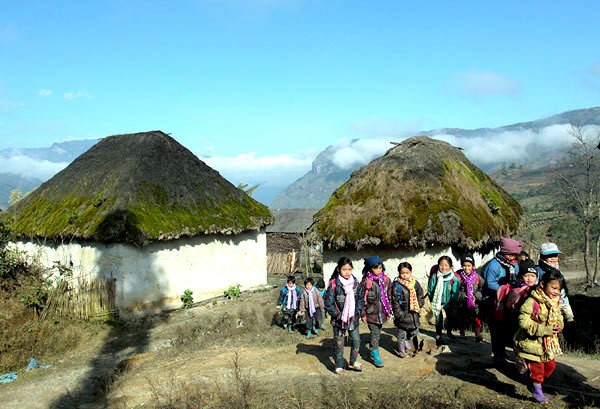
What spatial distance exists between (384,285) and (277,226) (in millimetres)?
21322

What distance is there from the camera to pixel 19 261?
12344 millimetres

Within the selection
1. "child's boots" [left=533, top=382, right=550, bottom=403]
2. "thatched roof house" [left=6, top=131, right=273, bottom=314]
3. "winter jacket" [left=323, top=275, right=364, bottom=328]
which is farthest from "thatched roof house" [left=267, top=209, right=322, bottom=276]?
"child's boots" [left=533, top=382, right=550, bottom=403]

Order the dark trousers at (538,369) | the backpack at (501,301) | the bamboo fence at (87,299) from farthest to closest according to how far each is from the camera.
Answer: the bamboo fence at (87,299), the backpack at (501,301), the dark trousers at (538,369)

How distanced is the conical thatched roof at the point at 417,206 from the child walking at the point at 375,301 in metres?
5.09

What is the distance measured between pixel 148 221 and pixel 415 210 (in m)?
7.24

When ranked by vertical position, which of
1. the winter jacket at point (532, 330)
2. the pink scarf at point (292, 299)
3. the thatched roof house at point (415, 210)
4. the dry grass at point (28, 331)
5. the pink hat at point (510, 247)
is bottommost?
the dry grass at point (28, 331)

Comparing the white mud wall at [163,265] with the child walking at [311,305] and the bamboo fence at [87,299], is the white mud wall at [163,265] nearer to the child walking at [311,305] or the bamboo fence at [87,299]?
the bamboo fence at [87,299]

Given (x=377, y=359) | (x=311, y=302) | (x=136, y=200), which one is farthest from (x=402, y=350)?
(x=136, y=200)

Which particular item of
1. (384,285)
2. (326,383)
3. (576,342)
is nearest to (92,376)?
(326,383)

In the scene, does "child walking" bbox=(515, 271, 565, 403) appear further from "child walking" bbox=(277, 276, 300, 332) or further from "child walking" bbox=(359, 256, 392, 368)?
"child walking" bbox=(277, 276, 300, 332)

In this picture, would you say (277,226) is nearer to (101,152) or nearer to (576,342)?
(101,152)

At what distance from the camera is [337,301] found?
6090 millimetres

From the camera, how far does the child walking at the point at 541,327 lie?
4668 millimetres

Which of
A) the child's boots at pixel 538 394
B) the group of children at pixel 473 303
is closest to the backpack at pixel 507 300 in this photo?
the group of children at pixel 473 303
